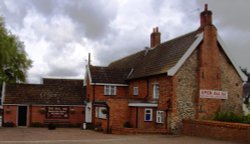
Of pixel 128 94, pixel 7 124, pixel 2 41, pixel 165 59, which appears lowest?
pixel 7 124

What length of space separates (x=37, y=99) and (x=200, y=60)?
58.8 ft

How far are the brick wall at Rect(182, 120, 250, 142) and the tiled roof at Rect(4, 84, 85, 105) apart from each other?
15.2m

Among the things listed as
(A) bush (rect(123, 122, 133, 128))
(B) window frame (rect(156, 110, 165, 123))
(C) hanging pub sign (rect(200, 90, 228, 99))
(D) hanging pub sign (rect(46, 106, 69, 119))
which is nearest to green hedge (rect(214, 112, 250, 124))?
(C) hanging pub sign (rect(200, 90, 228, 99))

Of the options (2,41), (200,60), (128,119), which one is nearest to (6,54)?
(2,41)

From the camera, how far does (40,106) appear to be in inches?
1703

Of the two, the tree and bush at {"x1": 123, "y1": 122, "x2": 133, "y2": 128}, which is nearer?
bush at {"x1": 123, "y1": 122, "x2": 133, "y2": 128}

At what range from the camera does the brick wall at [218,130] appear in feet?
86.2

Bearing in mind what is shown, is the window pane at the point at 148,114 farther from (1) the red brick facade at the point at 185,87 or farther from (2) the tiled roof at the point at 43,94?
(2) the tiled roof at the point at 43,94

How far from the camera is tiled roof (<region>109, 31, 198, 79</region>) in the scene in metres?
35.7

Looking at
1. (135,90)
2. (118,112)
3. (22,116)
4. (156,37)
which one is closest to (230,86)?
(135,90)

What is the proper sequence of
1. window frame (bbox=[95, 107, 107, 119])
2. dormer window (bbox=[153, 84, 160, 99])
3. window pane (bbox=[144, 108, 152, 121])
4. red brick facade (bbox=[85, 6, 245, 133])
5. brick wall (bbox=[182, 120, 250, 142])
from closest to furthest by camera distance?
brick wall (bbox=[182, 120, 250, 142]) < red brick facade (bbox=[85, 6, 245, 133]) < window pane (bbox=[144, 108, 152, 121]) < dormer window (bbox=[153, 84, 160, 99]) < window frame (bbox=[95, 107, 107, 119])

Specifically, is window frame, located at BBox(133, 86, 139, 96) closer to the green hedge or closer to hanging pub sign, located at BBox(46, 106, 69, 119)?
hanging pub sign, located at BBox(46, 106, 69, 119)

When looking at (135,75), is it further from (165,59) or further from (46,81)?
(46,81)

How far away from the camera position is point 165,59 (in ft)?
124
